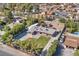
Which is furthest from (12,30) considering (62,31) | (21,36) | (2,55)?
(62,31)

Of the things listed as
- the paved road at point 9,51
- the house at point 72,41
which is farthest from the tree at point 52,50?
the paved road at point 9,51

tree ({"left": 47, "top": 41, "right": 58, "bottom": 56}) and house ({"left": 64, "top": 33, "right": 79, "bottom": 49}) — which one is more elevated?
house ({"left": 64, "top": 33, "right": 79, "bottom": 49})

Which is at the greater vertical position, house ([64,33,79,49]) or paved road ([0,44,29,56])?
house ([64,33,79,49])

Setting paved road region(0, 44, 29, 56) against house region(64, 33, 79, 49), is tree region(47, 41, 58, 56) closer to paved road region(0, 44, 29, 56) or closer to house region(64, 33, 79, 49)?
house region(64, 33, 79, 49)

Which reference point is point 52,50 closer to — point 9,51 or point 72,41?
point 72,41

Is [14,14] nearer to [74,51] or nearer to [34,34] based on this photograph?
[34,34]

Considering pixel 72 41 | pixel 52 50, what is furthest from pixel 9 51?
pixel 72 41

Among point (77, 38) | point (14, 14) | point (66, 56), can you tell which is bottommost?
point (66, 56)

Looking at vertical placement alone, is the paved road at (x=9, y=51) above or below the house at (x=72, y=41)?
below

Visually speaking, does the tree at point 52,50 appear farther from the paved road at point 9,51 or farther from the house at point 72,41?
the paved road at point 9,51

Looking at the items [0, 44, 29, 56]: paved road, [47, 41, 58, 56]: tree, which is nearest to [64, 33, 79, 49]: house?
[47, 41, 58, 56]: tree

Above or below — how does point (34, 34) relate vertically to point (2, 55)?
above
